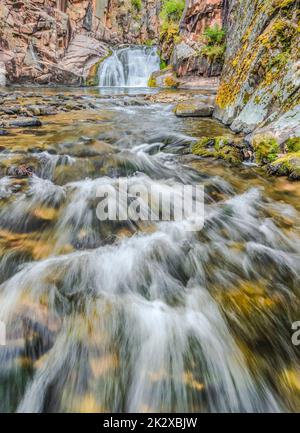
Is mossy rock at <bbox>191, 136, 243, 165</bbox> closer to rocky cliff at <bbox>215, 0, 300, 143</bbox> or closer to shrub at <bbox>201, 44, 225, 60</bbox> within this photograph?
rocky cliff at <bbox>215, 0, 300, 143</bbox>

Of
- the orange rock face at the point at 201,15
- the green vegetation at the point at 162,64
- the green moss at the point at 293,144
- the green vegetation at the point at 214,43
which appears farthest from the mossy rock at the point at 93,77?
the green moss at the point at 293,144

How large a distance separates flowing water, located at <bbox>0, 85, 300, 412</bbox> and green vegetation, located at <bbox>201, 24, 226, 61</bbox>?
19.9m

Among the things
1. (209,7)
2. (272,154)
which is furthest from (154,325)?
(209,7)

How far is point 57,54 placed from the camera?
25766 mm

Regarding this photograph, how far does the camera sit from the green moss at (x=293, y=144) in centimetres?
435

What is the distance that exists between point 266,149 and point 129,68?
24.1 meters

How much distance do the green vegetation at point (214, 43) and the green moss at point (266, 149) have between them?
18946 millimetres

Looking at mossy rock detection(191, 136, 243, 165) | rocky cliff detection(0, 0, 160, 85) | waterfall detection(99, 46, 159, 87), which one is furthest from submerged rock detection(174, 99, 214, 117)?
rocky cliff detection(0, 0, 160, 85)

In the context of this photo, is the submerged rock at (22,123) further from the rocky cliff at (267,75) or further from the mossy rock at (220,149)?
the rocky cliff at (267,75)

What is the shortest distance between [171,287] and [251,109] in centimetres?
517

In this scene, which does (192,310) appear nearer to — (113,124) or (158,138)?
(158,138)

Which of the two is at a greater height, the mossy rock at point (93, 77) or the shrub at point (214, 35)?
the shrub at point (214, 35)

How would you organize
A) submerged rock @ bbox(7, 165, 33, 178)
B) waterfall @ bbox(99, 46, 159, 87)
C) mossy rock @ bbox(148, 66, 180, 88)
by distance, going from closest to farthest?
1. submerged rock @ bbox(7, 165, 33, 178)
2. mossy rock @ bbox(148, 66, 180, 88)
3. waterfall @ bbox(99, 46, 159, 87)

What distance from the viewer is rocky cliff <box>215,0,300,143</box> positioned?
16.4ft
